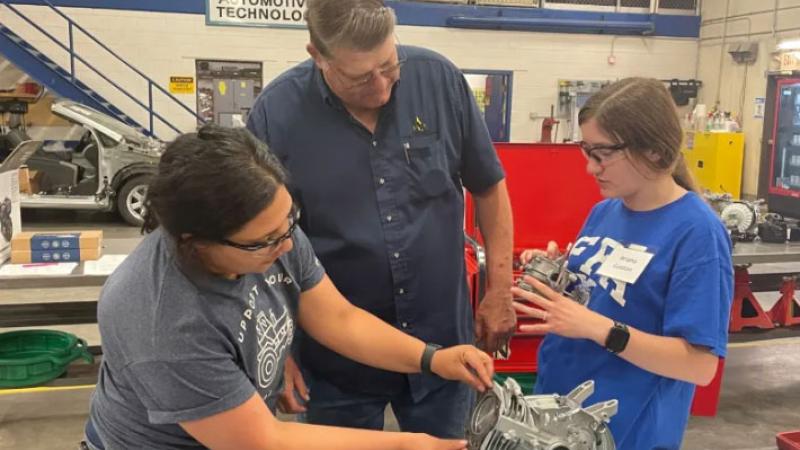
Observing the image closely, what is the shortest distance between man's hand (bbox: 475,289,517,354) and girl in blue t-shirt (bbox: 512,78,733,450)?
26 centimetres

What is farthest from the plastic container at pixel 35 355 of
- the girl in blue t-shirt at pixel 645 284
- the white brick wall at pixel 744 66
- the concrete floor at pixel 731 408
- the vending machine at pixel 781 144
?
the white brick wall at pixel 744 66

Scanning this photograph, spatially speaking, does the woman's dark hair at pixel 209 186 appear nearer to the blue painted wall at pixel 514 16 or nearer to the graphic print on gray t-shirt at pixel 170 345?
the graphic print on gray t-shirt at pixel 170 345

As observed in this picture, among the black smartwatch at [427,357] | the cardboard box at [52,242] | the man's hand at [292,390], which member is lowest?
the man's hand at [292,390]

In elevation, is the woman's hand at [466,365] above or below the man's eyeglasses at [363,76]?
below

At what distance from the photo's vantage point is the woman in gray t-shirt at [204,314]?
41.4 inches

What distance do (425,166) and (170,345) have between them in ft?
2.51

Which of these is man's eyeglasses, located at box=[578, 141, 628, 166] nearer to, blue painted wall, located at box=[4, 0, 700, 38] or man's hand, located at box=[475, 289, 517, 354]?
man's hand, located at box=[475, 289, 517, 354]

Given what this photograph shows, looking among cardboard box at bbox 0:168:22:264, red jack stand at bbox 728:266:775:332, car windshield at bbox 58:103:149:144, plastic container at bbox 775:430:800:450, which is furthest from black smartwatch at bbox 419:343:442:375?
car windshield at bbox 58:103:149:144

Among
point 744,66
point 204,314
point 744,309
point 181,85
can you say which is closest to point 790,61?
point 744,66

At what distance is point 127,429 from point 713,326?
3.50 ft

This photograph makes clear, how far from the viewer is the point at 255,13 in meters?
8.77

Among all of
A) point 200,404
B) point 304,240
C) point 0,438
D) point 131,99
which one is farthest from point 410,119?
point 131,99

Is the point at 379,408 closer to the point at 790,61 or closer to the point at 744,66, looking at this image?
the point at 790,61

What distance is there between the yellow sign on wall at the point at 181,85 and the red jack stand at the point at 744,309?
→ 7167mm
